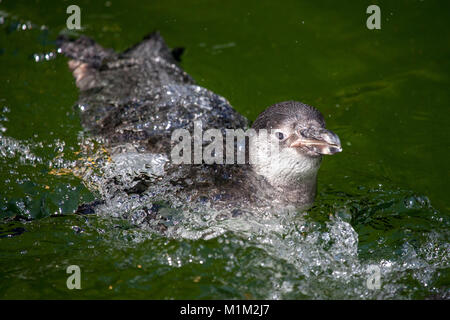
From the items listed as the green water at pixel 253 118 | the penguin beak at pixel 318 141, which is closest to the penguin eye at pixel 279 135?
the penguin beak at pixel 318 141

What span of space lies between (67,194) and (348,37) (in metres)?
5.53

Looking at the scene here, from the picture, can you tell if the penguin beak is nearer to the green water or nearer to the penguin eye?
the penguin eye

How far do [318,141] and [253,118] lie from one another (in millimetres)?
2773

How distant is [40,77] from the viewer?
8.16 m

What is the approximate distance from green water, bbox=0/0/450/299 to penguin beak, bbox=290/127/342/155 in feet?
2.79

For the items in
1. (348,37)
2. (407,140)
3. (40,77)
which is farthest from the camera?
(348,37)

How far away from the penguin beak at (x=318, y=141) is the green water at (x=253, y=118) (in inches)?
33.4

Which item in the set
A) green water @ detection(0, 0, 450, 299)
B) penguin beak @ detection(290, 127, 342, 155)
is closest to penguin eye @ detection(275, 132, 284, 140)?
penguin beak @ detection(290, 127, 342, 155)

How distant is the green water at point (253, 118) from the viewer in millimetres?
4848

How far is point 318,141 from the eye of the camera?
501 cm

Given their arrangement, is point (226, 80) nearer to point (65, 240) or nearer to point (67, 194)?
point (67, 194)

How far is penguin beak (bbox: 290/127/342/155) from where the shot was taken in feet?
16.2

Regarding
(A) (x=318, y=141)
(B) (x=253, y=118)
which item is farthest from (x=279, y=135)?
(B) (x=253, y=118)
